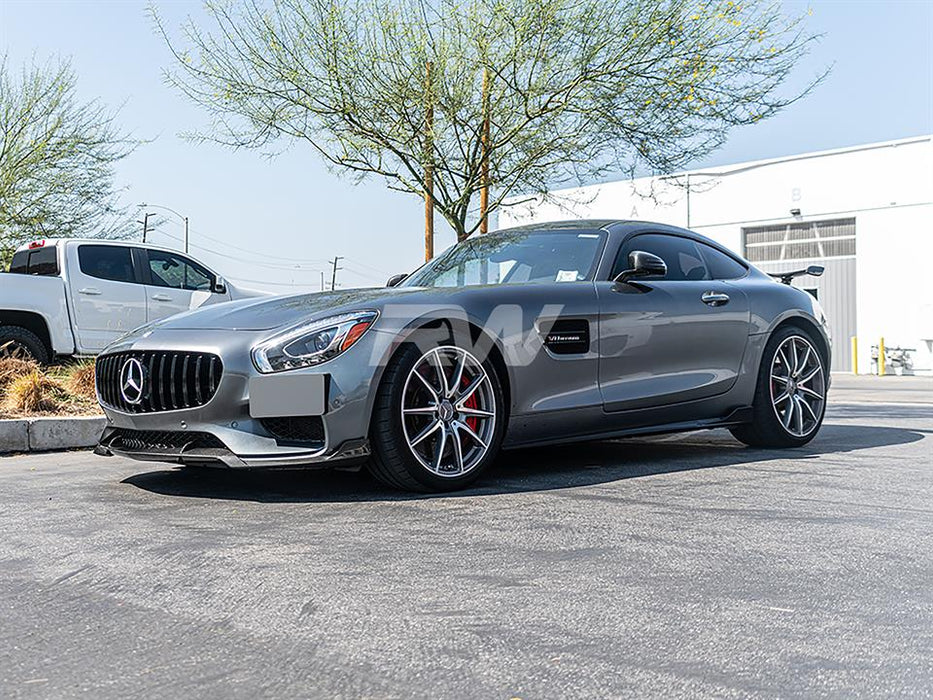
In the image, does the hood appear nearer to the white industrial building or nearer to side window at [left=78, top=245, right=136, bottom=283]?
side window at [left=78, top=245, right=136, bottom=283]

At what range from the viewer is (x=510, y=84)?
33.6 feet

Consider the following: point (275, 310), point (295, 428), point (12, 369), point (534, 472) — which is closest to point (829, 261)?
point (12, 369)

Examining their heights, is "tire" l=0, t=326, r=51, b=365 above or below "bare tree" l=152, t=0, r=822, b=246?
below

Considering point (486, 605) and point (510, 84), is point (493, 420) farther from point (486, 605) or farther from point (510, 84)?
point (510, 84)

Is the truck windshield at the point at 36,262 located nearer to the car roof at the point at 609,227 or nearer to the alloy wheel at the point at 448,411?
the car roof at the point at 609,227

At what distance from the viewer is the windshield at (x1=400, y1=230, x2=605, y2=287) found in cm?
591

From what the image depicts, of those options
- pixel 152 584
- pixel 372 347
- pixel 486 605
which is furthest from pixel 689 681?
pixel 372 347

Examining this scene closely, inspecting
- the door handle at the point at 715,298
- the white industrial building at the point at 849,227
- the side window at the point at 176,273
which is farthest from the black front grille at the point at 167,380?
the white industrial building at the point at 849,227

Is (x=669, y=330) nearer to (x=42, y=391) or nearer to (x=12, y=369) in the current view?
(x=42, y=391)

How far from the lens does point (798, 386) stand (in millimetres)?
6867

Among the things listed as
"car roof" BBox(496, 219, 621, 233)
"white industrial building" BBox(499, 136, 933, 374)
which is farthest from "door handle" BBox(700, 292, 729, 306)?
"white industrial building" BBox(499, 136, 933, 374)

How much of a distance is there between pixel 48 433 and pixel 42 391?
105 cm

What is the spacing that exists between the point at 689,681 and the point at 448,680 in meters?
0.55

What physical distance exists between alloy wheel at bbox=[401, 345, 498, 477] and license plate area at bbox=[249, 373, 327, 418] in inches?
16.3
